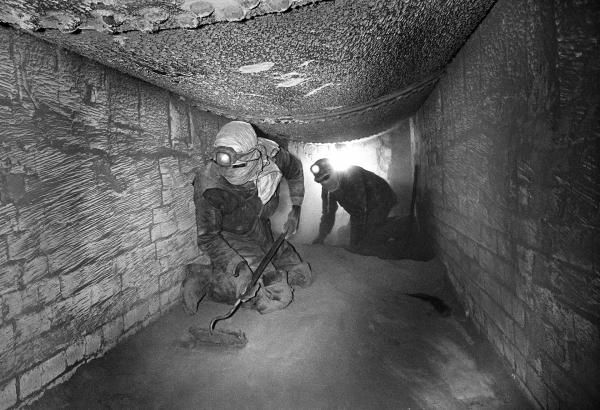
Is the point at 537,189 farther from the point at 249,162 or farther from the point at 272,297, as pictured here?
the point at 272,297

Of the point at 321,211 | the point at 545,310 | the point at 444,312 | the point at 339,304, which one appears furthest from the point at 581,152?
the point at 321,211

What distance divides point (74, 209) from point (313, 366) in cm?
193

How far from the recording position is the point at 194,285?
3.20 m

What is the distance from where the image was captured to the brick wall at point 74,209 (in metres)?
1.76

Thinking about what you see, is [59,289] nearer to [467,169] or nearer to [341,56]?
[341,56]

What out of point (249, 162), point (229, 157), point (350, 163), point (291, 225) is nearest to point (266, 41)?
point (229, 157)

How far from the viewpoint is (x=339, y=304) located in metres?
3.11

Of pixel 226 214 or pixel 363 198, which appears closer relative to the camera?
pixel 226 214

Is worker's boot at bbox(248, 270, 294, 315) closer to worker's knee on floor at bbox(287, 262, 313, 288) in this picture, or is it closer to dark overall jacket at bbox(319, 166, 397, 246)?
worker's knee on floor at bbox(287, 262, 313, 288)

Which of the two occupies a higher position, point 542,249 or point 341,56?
point 341,56

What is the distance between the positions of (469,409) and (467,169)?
1639 millimetres

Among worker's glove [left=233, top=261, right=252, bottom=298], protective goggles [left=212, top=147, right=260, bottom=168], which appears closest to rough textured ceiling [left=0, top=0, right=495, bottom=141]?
protective goggles [left=212, top=147, right=260, bottom=168]

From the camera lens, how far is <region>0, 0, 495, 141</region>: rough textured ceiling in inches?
56.6

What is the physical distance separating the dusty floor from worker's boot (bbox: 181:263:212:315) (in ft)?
0.37
